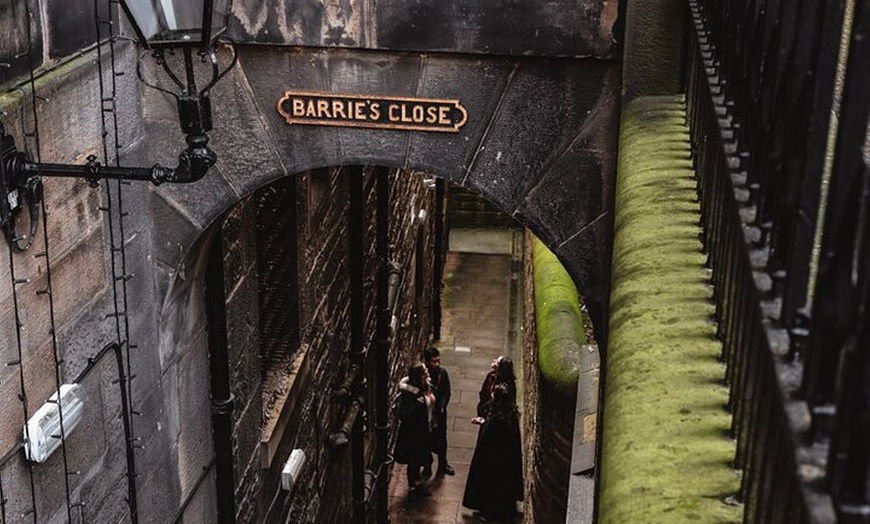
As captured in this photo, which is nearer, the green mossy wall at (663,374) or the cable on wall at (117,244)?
the green mossy wall at (663,374)

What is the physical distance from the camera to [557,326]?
9.76m

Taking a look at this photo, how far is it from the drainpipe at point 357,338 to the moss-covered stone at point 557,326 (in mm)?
1449

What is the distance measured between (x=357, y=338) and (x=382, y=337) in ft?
2.52

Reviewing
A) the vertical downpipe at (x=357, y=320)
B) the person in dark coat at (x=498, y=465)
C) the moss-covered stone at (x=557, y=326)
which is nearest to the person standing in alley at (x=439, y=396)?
the person in dark coat at (x=498, y=465)

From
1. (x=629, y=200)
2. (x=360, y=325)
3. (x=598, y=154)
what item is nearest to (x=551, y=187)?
(x=598, y=154)

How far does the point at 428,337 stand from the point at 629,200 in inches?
508

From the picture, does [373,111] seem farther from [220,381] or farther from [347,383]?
[347,383]

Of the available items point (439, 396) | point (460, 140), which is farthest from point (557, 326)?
point (460, 140)

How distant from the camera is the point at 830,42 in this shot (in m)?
1.64

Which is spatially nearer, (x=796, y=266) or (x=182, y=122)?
(x=796, y=266)

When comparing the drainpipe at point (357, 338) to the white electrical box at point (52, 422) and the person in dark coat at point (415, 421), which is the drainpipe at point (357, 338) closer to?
the person in dark coat at point (415, 421)

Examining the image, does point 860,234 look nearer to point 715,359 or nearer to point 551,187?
point 715,359

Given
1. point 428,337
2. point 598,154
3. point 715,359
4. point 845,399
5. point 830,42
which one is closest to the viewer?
point 845,399

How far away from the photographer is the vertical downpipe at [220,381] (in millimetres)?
5852
